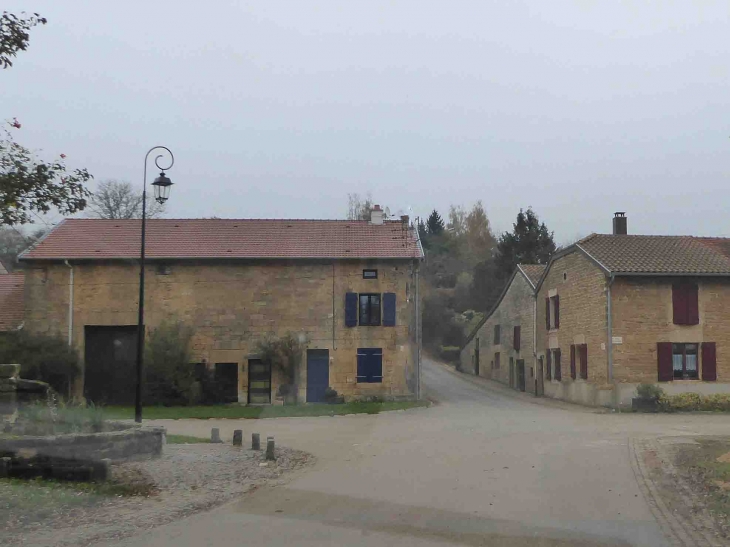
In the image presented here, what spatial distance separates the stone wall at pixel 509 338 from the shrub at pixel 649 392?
11.9 metres

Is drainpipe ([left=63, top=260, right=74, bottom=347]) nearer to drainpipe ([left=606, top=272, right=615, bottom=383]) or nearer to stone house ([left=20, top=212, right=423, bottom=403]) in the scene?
stone house ([left=20, top=212, right=423, bottom=403])

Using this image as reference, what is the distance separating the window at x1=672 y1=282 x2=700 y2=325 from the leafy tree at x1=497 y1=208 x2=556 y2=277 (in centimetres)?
3010

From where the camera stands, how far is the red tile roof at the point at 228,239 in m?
35.0

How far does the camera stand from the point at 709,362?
105 feet

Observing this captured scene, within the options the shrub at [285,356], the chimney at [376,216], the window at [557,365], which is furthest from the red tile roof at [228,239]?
the window at [557,365]

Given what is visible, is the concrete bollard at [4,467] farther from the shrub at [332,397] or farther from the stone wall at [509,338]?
the stone wall at [509,338]

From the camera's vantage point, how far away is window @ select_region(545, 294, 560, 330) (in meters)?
38.4

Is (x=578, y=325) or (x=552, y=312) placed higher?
(x=552, y=312)

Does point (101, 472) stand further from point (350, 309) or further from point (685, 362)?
point (685, 362)

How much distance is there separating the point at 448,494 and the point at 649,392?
21.7 metres

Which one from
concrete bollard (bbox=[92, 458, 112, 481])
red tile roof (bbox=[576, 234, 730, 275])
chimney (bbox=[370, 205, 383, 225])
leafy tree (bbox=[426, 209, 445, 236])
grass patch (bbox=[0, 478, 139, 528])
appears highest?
leafy tree (bbox=[426, 209, 445, 236])

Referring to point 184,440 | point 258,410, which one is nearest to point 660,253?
point 258,410

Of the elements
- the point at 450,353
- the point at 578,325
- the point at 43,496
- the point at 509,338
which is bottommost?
the point at 43,496

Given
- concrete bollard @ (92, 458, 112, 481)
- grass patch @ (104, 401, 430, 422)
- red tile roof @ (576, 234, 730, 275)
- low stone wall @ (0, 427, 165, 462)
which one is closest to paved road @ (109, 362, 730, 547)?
concrete bollard @ (92, 458, 112, 481)
